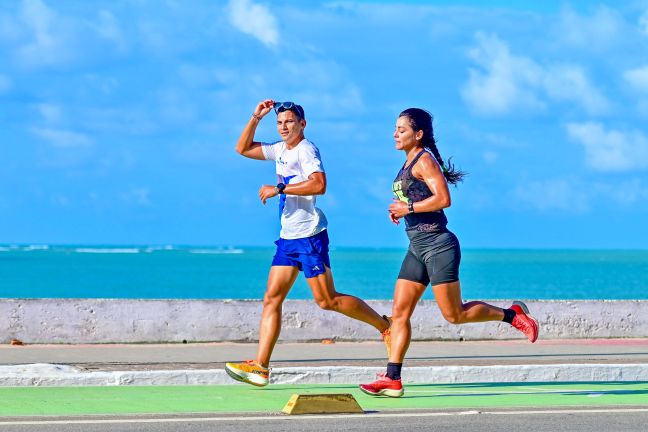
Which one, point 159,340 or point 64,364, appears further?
point 159,340

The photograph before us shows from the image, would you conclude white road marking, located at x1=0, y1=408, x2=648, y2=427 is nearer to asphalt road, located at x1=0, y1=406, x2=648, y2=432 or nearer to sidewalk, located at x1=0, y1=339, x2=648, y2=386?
asphalt road, located at x1=0, y1=406, x2=648, y2=432

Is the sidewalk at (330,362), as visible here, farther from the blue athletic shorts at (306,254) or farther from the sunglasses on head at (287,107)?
the sunglasses on head at (287,107)

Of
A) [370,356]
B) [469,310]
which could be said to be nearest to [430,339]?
[370,356]

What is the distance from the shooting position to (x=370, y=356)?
13383 millimetres

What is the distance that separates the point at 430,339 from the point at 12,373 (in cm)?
599

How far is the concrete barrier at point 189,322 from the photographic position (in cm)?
1456

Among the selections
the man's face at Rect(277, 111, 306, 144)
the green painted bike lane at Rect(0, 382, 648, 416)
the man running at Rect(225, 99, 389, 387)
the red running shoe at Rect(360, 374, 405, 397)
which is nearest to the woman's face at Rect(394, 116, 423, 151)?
the man running at Rect(225, 99, 389, 387)

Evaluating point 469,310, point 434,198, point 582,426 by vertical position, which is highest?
point 434,198

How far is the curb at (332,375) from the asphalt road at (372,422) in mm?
2093

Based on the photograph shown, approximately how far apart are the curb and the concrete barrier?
3.42 m

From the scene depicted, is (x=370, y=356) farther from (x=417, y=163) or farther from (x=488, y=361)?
(x=417, y=163)

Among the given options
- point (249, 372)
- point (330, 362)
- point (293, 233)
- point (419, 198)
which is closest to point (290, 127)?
point (293, 233)

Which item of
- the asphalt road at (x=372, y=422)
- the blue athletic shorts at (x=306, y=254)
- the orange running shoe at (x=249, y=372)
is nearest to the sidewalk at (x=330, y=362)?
the orange running shoe at (x=249, y=372)

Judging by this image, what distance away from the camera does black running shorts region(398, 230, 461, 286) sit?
981 cm
